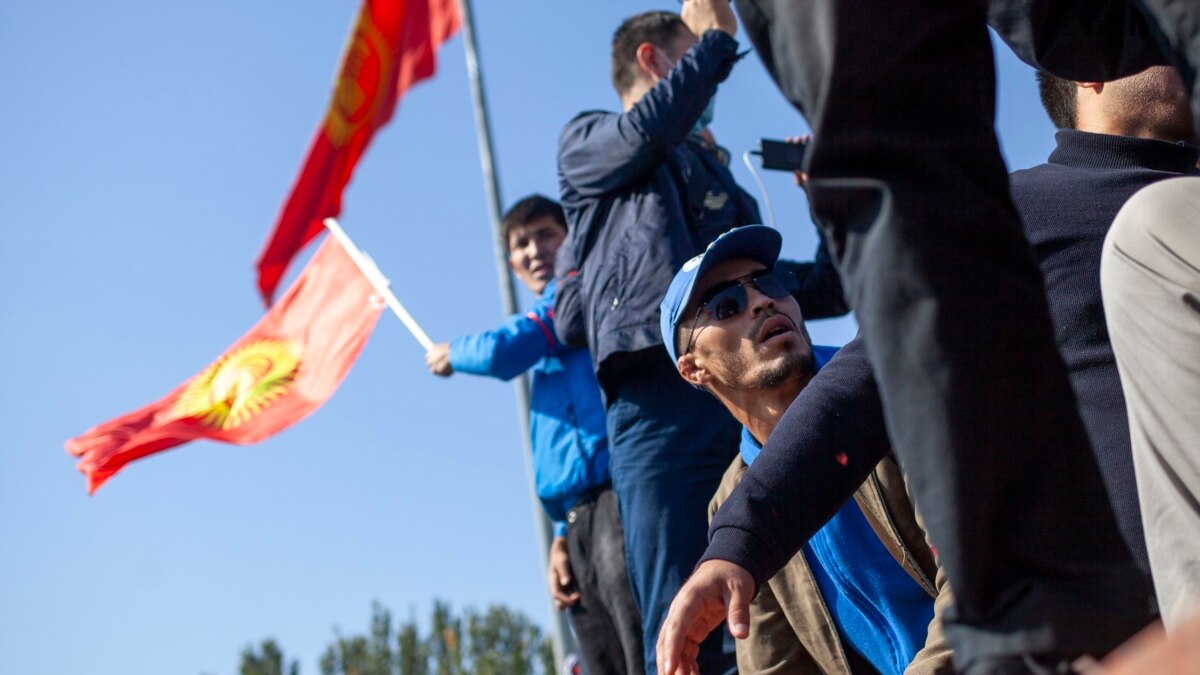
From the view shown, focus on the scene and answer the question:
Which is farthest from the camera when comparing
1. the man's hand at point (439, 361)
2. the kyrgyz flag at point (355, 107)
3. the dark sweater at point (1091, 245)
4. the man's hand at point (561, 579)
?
the kyrgyz flag at point (355, 107)

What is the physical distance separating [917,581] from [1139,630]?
175 cm

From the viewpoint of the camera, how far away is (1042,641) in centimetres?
121

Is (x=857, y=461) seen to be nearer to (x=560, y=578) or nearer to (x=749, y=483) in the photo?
(x=749, y=483)

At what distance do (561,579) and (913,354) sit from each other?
3.73m

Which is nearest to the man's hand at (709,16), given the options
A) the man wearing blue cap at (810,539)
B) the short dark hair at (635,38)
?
the short dark hair at (635,38)

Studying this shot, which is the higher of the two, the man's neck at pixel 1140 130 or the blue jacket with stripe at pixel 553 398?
the man's neck at pixel 1140 130

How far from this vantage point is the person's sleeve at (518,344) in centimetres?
501

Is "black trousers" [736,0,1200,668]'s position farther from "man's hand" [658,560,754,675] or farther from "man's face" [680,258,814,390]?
"man's face" [680,258,814,390]

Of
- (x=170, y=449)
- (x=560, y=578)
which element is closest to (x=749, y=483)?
(x=560, y=578)

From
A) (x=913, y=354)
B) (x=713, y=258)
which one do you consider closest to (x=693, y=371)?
(x=713, y=258)

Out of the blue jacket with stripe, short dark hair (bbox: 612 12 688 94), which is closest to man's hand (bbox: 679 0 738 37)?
short dark hair (bbox: 612 12 688 94)

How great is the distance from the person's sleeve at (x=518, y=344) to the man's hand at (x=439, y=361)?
67cm

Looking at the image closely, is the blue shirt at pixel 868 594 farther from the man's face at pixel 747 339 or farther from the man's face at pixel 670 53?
the man's face at pixel 670 53

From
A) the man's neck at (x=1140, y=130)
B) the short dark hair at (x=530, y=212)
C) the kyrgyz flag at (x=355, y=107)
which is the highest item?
the kyrgyz flag at (x=355, y=107)
